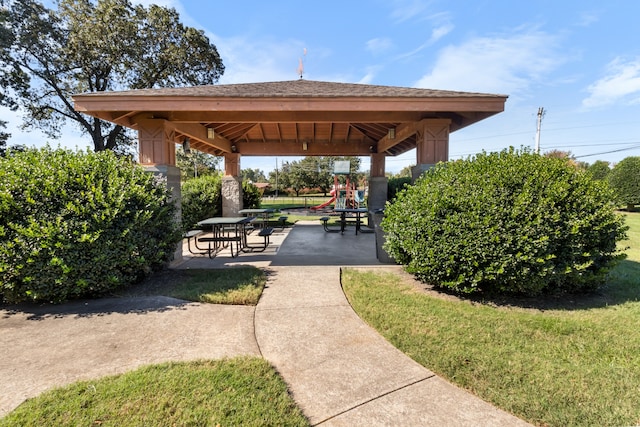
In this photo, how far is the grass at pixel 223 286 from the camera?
3943 millimetres

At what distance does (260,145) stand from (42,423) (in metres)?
10.4

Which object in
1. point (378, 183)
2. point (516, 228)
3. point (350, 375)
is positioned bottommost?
point (350, 375)

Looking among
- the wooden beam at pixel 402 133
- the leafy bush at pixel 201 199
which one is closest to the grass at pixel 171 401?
the wooden beam at pixel 402 133

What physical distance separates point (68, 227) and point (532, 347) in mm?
5123

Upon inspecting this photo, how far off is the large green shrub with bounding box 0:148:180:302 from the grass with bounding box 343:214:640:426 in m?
3.10

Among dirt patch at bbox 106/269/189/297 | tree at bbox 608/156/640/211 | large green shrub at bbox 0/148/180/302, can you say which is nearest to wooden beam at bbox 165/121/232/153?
large green shrub at bbox 0/148/180/302

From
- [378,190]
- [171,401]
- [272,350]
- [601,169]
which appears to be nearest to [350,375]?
[272,350]

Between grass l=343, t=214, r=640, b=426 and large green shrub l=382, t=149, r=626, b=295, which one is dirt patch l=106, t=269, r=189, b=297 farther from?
large green shrub l=382, t=149, r=626, b=295

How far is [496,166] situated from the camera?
13.6 ft

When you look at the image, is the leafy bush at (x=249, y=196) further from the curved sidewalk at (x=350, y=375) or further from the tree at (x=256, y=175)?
the tree at (x=256, y=175)

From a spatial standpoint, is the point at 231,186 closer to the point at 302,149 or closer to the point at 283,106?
the point at 302,149

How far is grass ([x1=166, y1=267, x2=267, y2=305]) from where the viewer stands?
3.94m

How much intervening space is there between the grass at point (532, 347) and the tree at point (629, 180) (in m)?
24.0

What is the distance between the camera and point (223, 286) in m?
4.39
